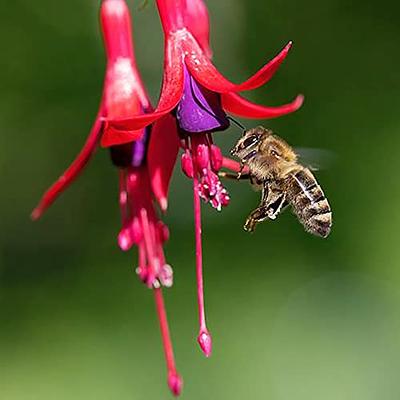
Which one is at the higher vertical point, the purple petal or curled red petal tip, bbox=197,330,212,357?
the purple petal

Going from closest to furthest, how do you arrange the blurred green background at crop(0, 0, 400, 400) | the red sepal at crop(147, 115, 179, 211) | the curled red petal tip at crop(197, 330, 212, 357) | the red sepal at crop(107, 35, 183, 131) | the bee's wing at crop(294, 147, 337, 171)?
1. the red sepal at crop(107, 35, 183, 131)
2. the curled red petal tip at crop(197, 330, 212, 357)
3. the red sepal at crop(147, 115, 179, 211)
4. the bee's wing at crop(294, 147, 337, 171)
5. the blurred green background at crop(0, 0, 400, 400)

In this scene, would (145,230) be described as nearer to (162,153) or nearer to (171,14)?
(162,153)

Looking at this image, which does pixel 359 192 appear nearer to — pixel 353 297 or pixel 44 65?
pixel 353 297

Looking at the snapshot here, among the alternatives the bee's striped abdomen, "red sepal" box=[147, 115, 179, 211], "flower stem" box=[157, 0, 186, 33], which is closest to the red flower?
"red sepal" box=[147, 115, 179, 211]

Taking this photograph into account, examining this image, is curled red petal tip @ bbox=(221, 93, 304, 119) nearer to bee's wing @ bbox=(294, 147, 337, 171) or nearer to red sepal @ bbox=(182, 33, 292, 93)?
red sepal @ bbox=(182, 33, 292, 93)

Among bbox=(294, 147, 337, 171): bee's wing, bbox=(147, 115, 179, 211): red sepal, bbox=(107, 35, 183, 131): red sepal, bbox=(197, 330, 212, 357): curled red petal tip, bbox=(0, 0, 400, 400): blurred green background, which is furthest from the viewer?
bbox=(0, 0, 400, 400): blurred green background

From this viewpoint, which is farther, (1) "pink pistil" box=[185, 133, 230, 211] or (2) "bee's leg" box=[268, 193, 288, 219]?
(2) "bee's leg" box=[268, 193, 288, 219]

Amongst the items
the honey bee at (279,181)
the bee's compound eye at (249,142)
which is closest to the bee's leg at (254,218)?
the honey bee at (279,181)
